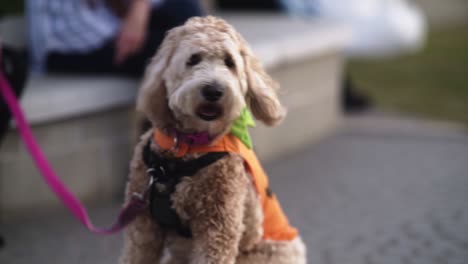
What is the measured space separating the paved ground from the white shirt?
1.27 metres

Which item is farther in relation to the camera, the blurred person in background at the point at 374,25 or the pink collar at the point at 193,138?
the blurred person in background at the point at 374,25

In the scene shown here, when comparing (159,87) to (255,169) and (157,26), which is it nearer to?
(255,169)

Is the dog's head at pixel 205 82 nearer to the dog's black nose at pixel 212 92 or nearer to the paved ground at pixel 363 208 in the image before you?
the dog's black nose at pixel 212 92

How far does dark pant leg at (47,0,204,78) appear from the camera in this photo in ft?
14.5

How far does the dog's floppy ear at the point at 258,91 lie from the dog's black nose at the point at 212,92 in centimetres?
25

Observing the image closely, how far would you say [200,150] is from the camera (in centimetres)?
252

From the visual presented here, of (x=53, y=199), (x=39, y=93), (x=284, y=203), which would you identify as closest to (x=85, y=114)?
(x=39, y=93)

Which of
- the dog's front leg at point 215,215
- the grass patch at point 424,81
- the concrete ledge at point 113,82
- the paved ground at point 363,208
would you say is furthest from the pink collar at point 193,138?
the grass patch at point 424,81

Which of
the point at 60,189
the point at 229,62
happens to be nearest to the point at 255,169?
the point at 229,62

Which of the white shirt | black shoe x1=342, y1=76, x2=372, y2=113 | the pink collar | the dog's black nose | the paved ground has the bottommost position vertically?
black shoe x1=342, y1=76, x2=372, y2=113

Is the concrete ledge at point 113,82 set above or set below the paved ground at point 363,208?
above

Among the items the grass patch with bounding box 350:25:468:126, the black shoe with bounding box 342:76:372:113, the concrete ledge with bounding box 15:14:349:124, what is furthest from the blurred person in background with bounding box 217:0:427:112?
the concrete ledge with bounding box 15:14:349:124

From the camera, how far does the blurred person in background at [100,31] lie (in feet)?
14.5

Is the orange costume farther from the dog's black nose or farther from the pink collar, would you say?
the dog's black nose
